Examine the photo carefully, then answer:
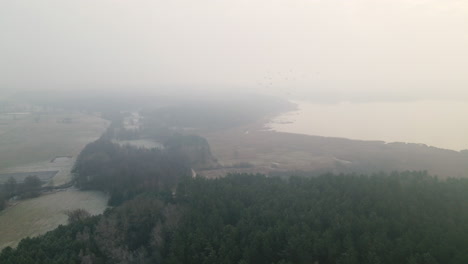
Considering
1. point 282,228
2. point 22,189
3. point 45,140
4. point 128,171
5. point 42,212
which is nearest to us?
point 282,228

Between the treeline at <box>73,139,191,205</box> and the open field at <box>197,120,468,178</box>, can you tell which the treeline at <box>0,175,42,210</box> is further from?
the open field at <box>197,120,468,178</box>

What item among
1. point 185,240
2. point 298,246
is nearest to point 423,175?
point 298,246

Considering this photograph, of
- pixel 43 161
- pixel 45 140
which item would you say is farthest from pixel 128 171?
pixel 45 140

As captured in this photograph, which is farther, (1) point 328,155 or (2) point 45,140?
(2) point 45,140

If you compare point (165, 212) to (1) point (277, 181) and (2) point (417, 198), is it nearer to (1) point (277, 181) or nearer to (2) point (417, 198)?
(1) point (277, 181)

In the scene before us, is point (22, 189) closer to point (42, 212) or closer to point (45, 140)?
point (42, 212)

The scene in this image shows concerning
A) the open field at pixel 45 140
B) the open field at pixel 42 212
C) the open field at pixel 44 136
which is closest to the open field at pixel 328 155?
the open field at pixel 42 212

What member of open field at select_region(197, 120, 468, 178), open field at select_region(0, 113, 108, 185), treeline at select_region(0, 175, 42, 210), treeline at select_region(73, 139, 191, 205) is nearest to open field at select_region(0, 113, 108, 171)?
open field at select_region(0, 113, 108, 185)
